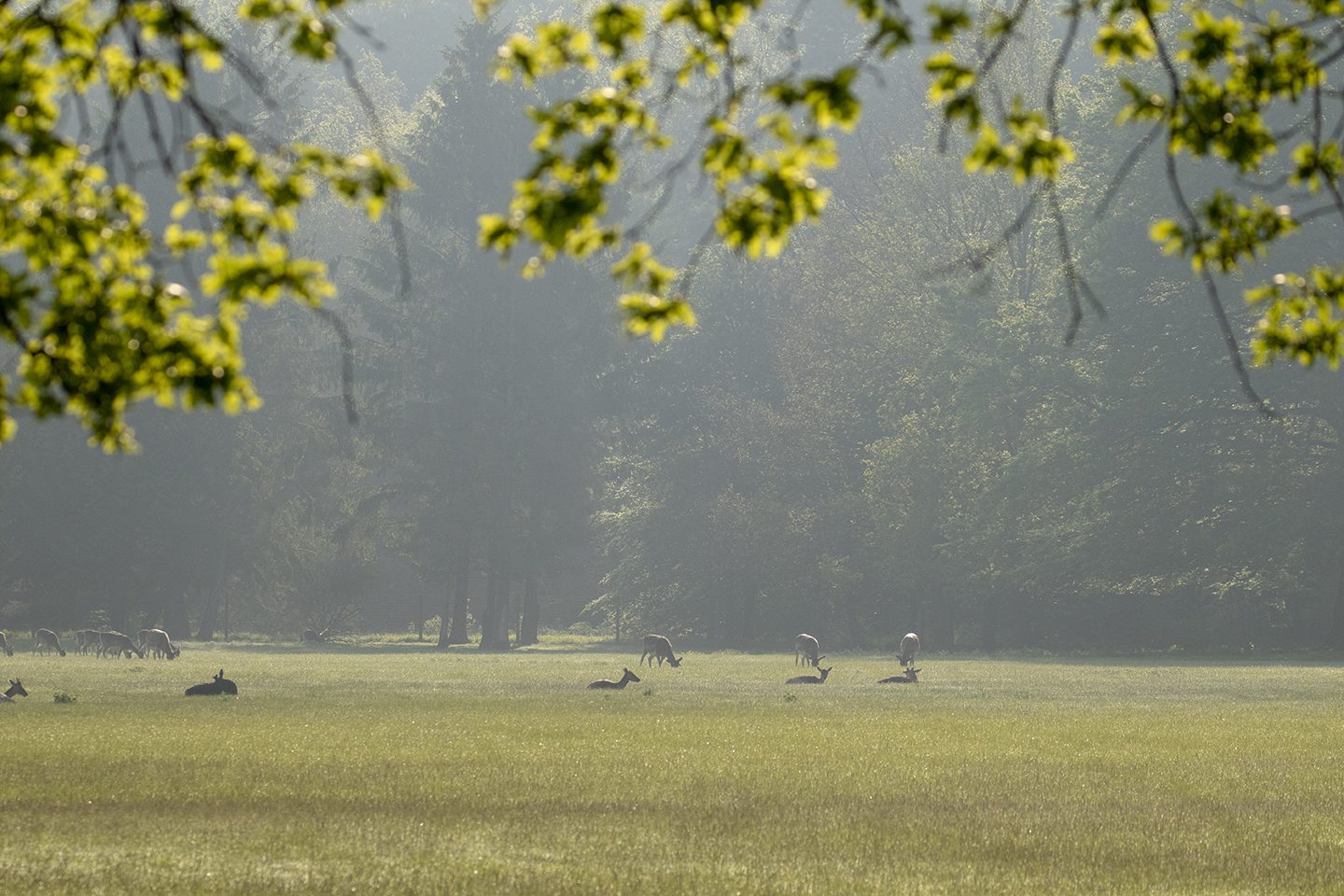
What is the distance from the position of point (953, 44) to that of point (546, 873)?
163 feet

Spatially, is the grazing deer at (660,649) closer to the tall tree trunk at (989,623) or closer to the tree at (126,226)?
the tall tree trunk at (989,623)

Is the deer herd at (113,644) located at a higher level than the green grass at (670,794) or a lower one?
higher

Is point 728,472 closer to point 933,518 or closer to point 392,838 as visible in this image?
point 933,518

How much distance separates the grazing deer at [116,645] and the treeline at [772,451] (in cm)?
798

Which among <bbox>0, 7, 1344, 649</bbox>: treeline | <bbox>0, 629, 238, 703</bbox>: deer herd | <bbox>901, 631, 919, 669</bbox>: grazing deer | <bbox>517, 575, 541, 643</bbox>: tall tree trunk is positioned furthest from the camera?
<bbox>517, 575, 541, 643</bbox>: tall tree trunk

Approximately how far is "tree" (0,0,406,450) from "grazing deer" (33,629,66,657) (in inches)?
1898

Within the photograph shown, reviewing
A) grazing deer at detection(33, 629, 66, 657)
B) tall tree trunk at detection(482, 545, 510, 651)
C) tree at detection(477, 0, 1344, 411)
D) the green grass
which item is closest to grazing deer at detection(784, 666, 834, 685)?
the green grass

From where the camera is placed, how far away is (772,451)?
2391 inches

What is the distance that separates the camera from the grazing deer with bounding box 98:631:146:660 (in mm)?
49281

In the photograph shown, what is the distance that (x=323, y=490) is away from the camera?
71062mm

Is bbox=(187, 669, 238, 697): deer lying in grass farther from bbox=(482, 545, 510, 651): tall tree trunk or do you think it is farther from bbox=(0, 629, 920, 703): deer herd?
bbox=(482, 545, 510, 651): tall tree trunk

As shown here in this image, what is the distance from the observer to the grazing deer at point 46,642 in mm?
52312

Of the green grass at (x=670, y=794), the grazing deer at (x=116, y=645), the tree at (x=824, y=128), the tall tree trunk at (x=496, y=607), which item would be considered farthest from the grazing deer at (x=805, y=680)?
the tall tree trunk at (x=496, y=607)

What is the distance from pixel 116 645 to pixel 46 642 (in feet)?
14.4
